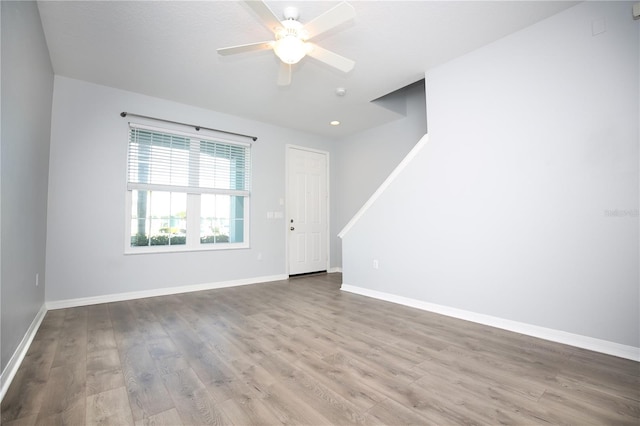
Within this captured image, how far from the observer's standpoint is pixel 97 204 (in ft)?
12.0

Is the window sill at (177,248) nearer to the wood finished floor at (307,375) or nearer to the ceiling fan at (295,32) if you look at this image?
the wood finished floor at (307,375)

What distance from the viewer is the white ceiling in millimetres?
2420

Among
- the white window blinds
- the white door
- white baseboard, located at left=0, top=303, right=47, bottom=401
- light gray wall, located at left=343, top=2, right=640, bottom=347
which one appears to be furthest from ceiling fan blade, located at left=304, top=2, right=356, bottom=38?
the white door

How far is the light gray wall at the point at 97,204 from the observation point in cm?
343

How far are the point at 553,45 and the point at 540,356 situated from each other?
253 cm

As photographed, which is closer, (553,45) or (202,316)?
(553,45)

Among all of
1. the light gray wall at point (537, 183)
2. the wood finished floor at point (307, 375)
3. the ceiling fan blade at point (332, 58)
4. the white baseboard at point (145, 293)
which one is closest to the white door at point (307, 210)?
the white baseboard at point (145, 293)

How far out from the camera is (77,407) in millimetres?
1551

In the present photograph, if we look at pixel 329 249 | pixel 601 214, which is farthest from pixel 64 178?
pixel 601 214

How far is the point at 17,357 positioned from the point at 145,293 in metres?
1.91

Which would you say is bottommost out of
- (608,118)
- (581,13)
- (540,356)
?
(540,356)

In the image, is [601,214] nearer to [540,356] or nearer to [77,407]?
[540,356]

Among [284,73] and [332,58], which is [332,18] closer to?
[332,58]

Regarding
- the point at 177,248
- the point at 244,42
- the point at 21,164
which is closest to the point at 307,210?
the point at 177,248
